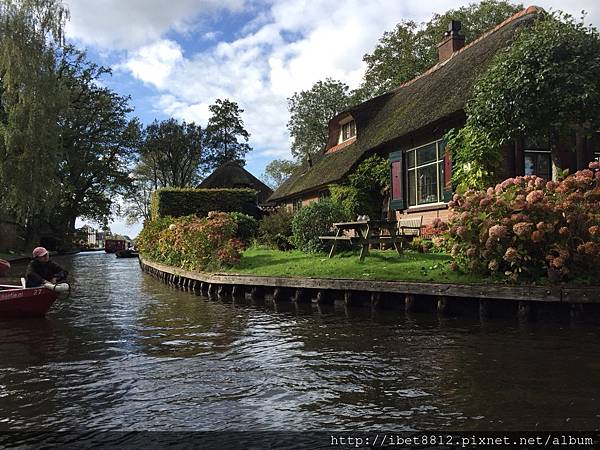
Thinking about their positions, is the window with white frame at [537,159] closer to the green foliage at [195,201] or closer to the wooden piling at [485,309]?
the wooden piling at [485,309]

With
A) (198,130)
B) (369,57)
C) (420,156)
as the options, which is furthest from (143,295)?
(198,130)

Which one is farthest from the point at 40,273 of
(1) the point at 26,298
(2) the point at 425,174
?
(2) the point at 425,174

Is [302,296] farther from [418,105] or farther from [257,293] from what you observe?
[418,105]

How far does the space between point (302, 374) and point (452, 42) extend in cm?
2011

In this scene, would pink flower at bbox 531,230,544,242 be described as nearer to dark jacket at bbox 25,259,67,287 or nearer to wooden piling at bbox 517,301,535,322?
wooden piling at bbox 517,301,535,322

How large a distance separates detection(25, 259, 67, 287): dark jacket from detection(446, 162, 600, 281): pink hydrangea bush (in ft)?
26.1

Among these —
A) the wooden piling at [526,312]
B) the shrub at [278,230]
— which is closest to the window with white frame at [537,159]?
the wooden piling at [526,312]

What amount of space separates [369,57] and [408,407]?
36.3m

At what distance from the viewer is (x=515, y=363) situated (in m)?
6.20

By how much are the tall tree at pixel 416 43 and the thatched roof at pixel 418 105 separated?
463 inches

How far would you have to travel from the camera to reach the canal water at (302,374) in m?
4.68

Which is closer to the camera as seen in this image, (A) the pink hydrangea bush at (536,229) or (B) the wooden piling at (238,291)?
(A) the pink hydrangea bush at (536,229)

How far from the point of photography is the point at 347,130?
25.1 m

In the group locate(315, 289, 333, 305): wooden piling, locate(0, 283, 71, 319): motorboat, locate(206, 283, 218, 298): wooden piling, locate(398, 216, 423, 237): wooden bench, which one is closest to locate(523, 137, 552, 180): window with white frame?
locate(398, 216, 423, 237): wooden bench
